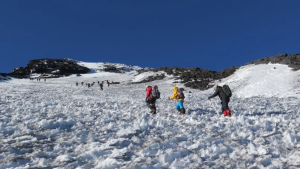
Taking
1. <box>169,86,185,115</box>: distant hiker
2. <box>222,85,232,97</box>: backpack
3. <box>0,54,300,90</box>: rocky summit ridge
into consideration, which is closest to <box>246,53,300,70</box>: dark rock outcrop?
<box>0,54,300,90</box>: rocky summit ridge

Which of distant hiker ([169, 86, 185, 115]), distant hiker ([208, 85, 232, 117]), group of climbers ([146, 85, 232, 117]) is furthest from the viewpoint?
distant hiker ([169, 86, 185, 115])

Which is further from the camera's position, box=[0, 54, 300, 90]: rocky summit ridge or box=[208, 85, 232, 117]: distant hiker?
box=[0, 54, 300, 90]: rocky summit ridge

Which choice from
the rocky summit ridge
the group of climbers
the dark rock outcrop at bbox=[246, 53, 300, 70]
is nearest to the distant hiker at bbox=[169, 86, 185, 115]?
the group of climbers

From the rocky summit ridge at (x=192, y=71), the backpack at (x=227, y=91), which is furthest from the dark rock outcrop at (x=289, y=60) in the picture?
the backpack at (x=227, y=91)

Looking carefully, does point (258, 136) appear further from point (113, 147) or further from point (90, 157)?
point (90, 157)

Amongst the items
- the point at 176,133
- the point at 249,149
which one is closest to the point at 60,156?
the point at 176,133

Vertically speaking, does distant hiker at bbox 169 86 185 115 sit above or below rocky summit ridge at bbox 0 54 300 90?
below

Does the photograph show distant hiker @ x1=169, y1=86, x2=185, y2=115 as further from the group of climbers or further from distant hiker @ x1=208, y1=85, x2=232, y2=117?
distant hiker @ x1=208, y1=85, x2=232, y2=117

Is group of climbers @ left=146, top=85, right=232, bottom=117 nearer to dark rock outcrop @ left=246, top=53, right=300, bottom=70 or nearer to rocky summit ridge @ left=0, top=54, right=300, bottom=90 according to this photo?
rocky summit ridge @ left=0, top=54, right=300, bottom=90

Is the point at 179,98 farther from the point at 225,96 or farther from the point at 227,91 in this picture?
the point at 227,91

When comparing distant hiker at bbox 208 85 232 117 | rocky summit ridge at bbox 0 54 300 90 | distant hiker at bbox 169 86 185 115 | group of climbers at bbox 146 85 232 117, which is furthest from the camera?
rocky summit ridge at bbox 0 54 300 90

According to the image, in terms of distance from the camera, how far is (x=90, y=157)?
201 inches

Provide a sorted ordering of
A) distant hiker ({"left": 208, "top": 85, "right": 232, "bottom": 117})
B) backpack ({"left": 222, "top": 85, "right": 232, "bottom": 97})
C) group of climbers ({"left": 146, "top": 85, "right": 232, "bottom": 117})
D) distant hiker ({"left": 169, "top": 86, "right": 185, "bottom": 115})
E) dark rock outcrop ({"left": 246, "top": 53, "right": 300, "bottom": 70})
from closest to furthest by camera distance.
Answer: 1. distant hiker ({"left": 208, "top": 85, "right": 232, "bottom": 117})
2. group of climbers ({"left": 146, "top": 85, "right": 232, "bottom": 117})
3. backpack ({"left": 222, "top": 85, "right": 232, "bottom": 97})
4. distant hiker ({"left": 169, "top": 86, "right": 185, "bottom": 115})
5. dark rock outcrop ({"left": 246, "top": 53, "right": 300, "bottom": 70})

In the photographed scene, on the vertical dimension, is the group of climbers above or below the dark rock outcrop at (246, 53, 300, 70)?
below
